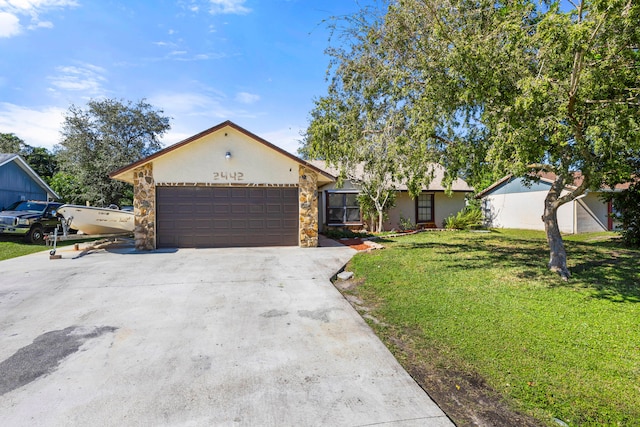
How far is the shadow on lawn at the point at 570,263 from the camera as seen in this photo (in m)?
6.50

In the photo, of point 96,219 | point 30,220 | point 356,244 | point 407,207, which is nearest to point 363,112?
point 356,244

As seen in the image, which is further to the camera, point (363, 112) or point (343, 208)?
point (343, 208)

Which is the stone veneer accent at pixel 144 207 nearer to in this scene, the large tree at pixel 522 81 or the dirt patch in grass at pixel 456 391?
the large tree at pixel 522 81

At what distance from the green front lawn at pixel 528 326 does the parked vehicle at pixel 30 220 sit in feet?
46.1

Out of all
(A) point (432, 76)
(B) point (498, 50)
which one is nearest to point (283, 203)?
(A) point (432, 76)

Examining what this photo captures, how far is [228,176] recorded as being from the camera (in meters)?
11.7

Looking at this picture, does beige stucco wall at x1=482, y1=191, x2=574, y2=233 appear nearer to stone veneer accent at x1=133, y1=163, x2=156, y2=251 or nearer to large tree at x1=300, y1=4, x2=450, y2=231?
large tree at x1=300, y1=4, x2=450, y2=231

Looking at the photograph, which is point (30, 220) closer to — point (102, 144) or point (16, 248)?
point (16, 248)

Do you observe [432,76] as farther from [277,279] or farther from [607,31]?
[277,279]

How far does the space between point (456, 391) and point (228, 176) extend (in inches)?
402

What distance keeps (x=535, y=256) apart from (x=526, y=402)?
7.99m

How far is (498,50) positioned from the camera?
6211 millimetres

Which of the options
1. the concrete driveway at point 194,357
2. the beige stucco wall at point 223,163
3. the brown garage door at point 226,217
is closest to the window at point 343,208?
the brown garage door at point 226,217

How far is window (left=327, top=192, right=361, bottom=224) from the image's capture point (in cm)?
1783
